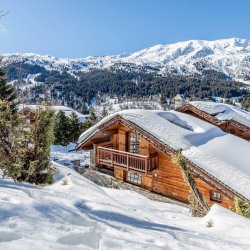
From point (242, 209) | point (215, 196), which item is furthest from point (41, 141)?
point (215, 196)

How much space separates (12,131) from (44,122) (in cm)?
111

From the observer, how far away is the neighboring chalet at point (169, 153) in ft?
41.9

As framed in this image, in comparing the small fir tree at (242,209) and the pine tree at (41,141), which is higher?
the pine tree at (41,141)

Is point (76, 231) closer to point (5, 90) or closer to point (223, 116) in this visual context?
point (223, 116)

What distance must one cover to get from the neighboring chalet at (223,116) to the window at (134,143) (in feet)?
23.2

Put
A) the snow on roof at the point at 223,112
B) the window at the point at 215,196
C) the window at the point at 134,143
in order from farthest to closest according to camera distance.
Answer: the snow on roof at the point at 223,112
the window at the point at 134,143
the window at the point at 215,196

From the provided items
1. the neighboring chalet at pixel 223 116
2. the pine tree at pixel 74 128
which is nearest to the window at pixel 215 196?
the neighboring chalet at pixel 223 116

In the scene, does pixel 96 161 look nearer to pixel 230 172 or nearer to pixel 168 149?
pixel 168 149

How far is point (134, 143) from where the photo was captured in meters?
18.1

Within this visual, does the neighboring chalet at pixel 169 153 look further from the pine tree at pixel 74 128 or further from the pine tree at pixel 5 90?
the pine tree at pixel 74 128

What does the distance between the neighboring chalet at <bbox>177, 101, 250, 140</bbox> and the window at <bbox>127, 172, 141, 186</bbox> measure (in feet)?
24.7

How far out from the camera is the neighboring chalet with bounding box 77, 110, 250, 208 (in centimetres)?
1278

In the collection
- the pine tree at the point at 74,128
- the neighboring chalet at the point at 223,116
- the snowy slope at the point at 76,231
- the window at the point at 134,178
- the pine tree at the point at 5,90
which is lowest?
the window at the point at 134,178

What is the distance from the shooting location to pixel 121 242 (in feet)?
12.7
